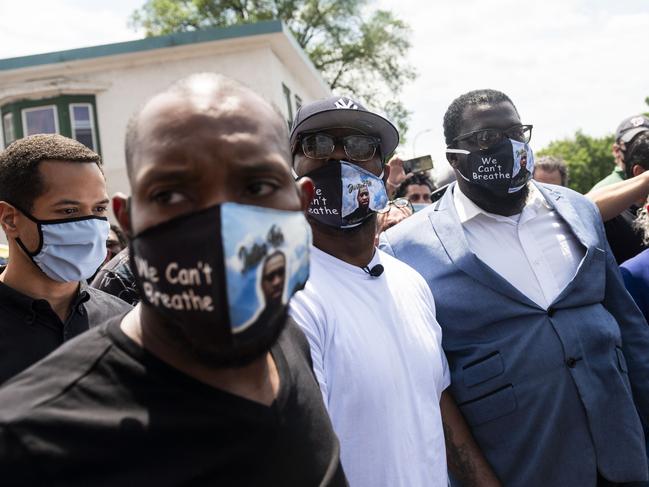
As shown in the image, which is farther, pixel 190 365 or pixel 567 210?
pixel 567 210

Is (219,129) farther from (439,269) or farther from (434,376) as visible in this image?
(439,269)

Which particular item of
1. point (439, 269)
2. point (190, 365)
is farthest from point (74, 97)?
point (190, 365)

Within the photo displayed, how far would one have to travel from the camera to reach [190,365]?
1.34 m

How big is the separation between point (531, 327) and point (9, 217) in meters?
2.24

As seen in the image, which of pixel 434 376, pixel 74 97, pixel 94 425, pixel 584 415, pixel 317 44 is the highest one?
pixel 317 44

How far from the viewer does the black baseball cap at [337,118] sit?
2.42 meters

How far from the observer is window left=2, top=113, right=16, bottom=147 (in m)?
16.7

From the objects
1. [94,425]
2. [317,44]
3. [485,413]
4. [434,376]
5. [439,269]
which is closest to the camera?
[94,425]

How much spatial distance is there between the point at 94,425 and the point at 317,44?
30.8m

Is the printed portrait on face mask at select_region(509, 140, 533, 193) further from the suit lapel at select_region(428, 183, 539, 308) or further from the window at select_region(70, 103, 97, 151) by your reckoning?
the window at select_region(70, 103, 97, 151)

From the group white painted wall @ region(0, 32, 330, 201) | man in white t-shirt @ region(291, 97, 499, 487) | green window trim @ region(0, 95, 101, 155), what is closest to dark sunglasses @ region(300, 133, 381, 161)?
man in white t-shirt @ region(291, 97, 499, 487)

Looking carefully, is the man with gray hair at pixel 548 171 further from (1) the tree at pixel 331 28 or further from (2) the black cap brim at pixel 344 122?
(1) the tree at pixel 331 28

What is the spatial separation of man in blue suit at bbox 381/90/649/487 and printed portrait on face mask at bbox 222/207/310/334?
1.46 meters

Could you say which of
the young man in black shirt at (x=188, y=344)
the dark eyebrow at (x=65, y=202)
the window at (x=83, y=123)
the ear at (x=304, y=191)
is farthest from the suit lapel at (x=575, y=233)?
the window at (x=83, y=123)
